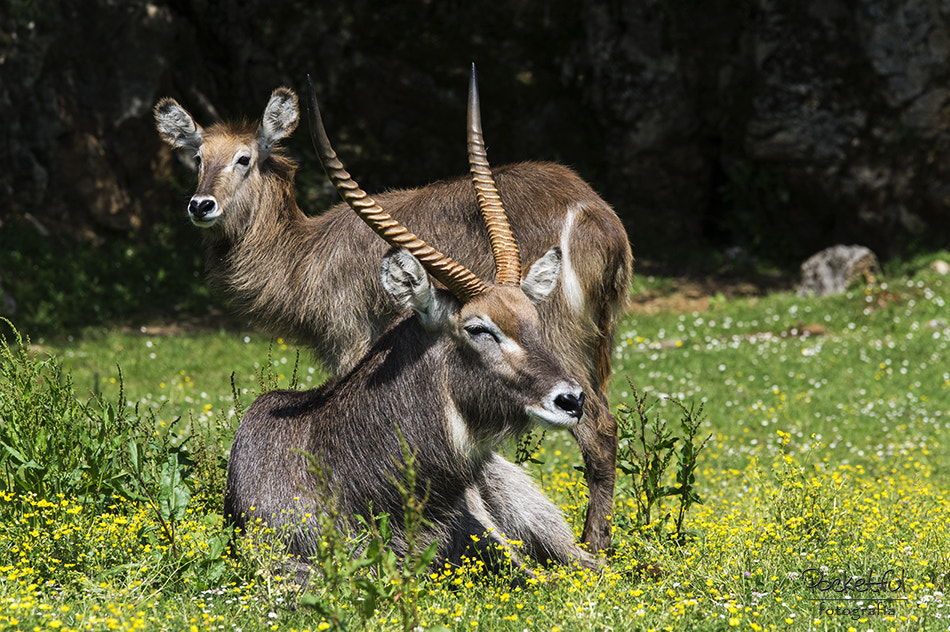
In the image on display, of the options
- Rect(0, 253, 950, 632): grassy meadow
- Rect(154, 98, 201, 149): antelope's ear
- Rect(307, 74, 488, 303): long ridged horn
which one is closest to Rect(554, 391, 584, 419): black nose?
Rect(307, 74, 488, 303): long ridged horn

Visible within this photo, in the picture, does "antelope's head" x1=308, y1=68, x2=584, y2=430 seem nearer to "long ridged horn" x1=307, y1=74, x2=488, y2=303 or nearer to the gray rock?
"long ridged horn" x1=307, y1=74, x2=488, y2=303

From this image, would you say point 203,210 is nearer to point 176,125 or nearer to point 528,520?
point 176,125

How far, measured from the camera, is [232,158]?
6.96 metres

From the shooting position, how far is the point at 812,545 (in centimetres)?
479

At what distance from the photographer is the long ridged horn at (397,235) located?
418 cm

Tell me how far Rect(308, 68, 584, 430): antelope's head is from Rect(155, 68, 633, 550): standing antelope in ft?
2.80

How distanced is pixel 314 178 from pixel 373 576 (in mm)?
11817

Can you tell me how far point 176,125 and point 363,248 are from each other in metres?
2.14

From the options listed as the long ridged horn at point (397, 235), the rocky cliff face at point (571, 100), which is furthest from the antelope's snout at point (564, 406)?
the rocky cliff face at point (571, 100)

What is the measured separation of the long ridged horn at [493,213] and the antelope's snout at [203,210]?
242cm

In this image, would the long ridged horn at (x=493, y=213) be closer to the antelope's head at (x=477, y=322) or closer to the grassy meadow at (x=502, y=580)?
the antelope's head at (x=477, y=322)

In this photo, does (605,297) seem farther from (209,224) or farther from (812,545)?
(209,224)

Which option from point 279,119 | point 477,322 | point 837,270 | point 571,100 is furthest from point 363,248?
Result: point 571,100

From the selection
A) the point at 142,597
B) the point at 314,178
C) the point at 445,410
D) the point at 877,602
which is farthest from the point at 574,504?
the point at 314,178
